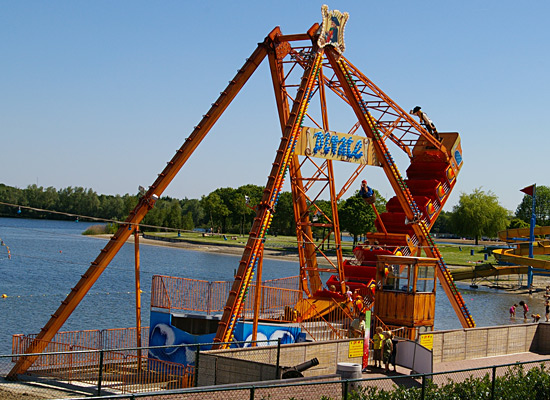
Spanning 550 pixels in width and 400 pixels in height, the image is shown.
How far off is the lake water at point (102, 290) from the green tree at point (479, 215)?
39731 millimetres

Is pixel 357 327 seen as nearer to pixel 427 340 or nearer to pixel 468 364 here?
pixel 427 340

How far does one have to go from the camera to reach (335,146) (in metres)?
27.6

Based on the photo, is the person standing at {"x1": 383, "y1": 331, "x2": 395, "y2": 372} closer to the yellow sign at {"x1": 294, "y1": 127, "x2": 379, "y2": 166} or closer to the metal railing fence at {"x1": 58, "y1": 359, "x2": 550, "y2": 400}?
the metal railing fence at {"x1": 58, "y1": 359, "x2": 550, "y2": 400}

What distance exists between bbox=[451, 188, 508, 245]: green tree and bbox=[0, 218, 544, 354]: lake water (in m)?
39.7

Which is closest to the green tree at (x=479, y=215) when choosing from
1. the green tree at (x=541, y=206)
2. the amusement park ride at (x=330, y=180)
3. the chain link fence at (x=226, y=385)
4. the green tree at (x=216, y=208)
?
the green tree at (x=541, y=206)

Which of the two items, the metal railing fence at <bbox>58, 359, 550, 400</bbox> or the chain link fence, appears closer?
the metal railing fence at <bbox>58, 359, 550, 400</bbox>

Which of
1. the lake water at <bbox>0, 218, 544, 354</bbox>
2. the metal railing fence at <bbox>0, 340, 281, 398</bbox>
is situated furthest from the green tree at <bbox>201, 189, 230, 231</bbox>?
the metal railing fence at <bbox>0, 340, 281, 398</bbox>

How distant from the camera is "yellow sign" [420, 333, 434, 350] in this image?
2200 centimetres

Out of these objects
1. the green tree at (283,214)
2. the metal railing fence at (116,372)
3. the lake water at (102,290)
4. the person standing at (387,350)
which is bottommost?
the lake water at (102,290)

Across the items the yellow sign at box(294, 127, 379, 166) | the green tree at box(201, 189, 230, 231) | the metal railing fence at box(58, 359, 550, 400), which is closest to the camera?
the metal railing fence at box(58, 359, 550, 400)

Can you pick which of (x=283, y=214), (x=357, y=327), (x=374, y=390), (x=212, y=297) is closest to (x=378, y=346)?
(x=357, y=327)

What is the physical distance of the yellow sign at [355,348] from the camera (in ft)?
68.7

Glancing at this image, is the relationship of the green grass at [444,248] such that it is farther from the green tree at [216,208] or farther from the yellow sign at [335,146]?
the yellow sign at [335,146]

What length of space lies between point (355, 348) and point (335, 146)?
368 inches
